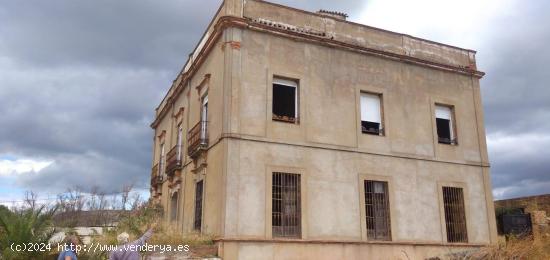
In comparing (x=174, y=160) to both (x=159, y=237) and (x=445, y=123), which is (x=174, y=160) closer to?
(x=159, y=237)

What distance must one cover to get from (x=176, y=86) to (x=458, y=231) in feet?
42.8

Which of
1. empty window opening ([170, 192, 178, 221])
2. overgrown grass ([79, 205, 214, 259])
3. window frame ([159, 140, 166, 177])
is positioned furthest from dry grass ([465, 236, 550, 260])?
window frame ([159, 140, 166, 177])

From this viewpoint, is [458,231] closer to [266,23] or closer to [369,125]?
[369,125]

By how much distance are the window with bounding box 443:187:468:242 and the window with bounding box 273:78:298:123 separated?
6246 millimetres

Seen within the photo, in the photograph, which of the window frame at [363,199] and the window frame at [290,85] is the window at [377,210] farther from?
the window frame at [290,85]

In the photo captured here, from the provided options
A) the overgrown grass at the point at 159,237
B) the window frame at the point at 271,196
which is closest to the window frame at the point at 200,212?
the overgrown grass at the point at 159,237

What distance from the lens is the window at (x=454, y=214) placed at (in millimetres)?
17125

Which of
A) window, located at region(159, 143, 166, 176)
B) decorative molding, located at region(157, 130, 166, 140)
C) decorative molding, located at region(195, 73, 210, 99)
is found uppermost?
decorative molding, located at region(195, 73, 210, 99)

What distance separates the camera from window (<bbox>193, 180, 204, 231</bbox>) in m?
16.3

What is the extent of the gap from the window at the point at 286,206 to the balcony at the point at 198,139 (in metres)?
2.79

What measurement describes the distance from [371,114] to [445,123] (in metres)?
3.48

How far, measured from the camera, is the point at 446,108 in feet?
61.1

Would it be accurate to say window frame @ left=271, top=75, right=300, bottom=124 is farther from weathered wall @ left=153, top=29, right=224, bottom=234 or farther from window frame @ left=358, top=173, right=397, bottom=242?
window frame @ left=358, top=173, right=397, bottom=242

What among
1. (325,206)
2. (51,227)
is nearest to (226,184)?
(325,206)
